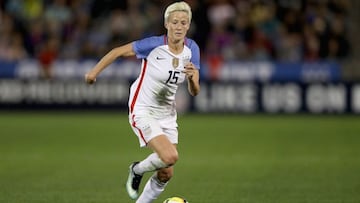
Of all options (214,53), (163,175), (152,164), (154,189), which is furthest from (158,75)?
(214,53)

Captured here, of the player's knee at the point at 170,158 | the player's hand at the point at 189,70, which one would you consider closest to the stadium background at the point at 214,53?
the player's hand at the point at 189,70

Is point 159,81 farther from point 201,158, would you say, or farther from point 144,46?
point 201,158

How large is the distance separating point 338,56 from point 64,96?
6.54 meters

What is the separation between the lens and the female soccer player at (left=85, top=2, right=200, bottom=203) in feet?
25.1

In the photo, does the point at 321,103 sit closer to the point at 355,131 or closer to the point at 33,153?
the point at 355,131

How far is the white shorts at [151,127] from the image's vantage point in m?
7.69

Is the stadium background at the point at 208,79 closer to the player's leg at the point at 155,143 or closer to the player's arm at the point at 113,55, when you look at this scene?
the player's leg at the point at 155,143

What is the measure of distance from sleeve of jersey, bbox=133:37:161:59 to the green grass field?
1810 millimetres

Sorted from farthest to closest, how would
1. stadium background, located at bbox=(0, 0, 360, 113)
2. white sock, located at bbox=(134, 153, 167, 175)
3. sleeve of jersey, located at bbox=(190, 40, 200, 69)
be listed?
stadium background, located at bbox=(0, 0, 360, 113) < sleeve of jersey, located at bbox=(190, 40, 200, 69) < white sock, located at bbox=(134, 153, 167, 175)

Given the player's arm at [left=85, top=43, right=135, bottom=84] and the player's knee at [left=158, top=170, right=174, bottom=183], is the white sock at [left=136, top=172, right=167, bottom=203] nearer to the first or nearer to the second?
the player's knee at [left=158, top=170, right=174, bottom=183]

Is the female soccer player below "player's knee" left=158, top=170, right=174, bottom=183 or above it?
above

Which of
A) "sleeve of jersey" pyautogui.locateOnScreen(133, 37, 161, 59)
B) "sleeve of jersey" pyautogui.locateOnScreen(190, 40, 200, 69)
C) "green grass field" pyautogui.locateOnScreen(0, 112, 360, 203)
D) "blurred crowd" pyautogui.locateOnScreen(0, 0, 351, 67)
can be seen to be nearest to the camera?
"sleeve of jersey" pyautogui.locateOnScreen(133, 37, 161, 59)

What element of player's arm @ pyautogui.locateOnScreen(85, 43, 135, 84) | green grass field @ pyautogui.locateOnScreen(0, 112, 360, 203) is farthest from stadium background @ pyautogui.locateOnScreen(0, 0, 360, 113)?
player's arm @ pyautogui.locateOnScreen(85, 43, 135, 84)

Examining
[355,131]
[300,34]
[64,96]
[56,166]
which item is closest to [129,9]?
[64,96]
